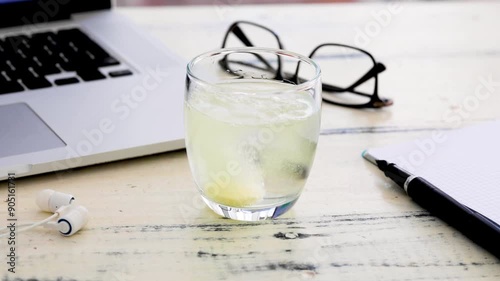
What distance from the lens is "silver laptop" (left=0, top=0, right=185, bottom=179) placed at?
620 millimetres

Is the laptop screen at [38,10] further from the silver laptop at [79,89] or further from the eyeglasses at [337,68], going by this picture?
the eyeglasses at [337,68]

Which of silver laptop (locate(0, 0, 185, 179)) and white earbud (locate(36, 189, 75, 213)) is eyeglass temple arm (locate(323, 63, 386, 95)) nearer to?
silver laptop (locate(0, 0, 185, 179))

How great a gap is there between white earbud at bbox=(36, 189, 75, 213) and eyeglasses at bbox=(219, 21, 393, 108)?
0.67ft

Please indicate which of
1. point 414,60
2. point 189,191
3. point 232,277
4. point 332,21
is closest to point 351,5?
Result: point 332,21

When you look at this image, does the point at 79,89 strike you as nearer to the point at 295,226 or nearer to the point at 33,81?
the point at 33,81

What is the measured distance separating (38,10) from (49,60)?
0.13 m

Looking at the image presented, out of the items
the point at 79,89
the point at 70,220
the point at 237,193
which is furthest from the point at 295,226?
the point at 79,89

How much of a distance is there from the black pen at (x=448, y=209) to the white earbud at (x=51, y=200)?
0.85ft

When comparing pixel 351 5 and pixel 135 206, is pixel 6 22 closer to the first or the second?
pixel 135 206

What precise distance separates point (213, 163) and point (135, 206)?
0.29 feet

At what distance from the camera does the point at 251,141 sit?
52cm

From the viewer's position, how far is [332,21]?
107cm

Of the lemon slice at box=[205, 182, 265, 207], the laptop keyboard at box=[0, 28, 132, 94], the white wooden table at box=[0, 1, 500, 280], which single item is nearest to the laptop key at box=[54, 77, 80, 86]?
the laptop keyboard at box=[0, 28, 132, 94]

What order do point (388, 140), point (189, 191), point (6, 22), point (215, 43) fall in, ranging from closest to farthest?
point (189, 191) → point (388, 140) → point (6, 22) → point (215, 43)
